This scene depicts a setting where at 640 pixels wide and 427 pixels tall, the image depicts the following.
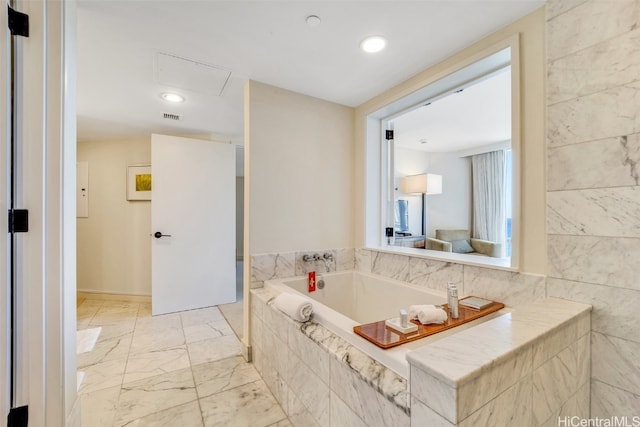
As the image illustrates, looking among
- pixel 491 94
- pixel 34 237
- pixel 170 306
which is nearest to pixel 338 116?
pixel 491 94

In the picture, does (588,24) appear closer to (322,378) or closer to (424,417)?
(424,417)

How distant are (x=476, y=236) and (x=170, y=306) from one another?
5.19 m

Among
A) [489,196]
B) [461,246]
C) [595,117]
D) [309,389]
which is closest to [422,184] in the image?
[461,246]

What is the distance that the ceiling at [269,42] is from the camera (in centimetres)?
139

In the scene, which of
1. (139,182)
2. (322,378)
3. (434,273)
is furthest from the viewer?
(139,182)

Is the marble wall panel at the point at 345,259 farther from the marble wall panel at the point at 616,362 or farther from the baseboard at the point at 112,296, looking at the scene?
the baseboard at the point at 112,296

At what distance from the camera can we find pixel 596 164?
1184 mm

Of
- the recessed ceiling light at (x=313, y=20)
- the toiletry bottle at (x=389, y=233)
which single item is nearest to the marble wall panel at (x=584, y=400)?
the toiletry bottle at (x=389, y=233)

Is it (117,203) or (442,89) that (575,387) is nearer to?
(442,89)

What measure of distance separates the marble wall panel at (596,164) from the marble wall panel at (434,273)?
721 mm

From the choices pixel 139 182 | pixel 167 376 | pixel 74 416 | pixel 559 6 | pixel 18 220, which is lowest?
pixel 167 376

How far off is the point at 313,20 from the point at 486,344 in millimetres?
1695

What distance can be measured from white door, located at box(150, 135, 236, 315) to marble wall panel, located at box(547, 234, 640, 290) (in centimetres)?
321

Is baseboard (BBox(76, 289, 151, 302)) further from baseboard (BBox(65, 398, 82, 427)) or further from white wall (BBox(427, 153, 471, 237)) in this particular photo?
white wall (BBox(427, 153, 471, 237))
